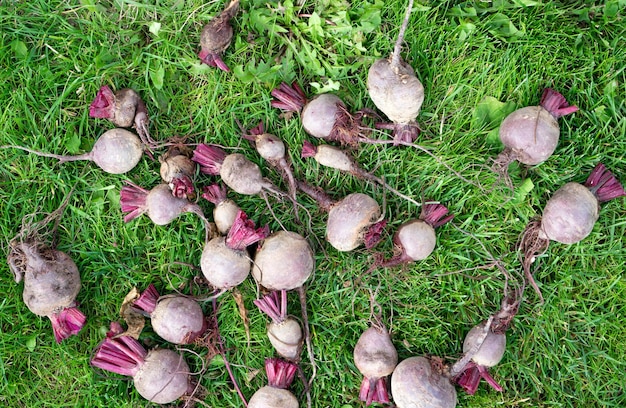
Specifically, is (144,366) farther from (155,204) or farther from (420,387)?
(420,387)

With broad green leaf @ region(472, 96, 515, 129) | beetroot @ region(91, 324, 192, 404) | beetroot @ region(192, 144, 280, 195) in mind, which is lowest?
beetroot @ region(91, 324, 192, 404)

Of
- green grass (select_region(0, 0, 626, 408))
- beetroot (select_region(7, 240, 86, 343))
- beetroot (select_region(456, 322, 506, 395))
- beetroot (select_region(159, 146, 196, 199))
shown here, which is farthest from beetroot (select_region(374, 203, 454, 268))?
beetroot (select_region(7, 240, 86, 343))

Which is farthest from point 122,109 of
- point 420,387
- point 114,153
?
point 420,387

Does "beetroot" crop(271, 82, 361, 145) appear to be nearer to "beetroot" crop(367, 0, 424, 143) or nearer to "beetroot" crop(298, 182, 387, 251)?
"beetroot" crop(367, 0, 424, 143)

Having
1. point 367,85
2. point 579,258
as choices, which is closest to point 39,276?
point 367,85

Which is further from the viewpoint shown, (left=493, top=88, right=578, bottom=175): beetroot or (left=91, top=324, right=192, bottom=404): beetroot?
(left=91, top=324, right=192, bottom=404): beetroot

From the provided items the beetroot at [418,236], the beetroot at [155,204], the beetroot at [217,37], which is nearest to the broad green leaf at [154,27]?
the beetroot at [217,37]

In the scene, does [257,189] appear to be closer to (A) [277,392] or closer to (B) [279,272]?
(B) [279,272]

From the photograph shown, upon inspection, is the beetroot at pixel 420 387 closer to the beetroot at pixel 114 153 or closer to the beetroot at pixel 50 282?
the beetroot at pixel 50 282
